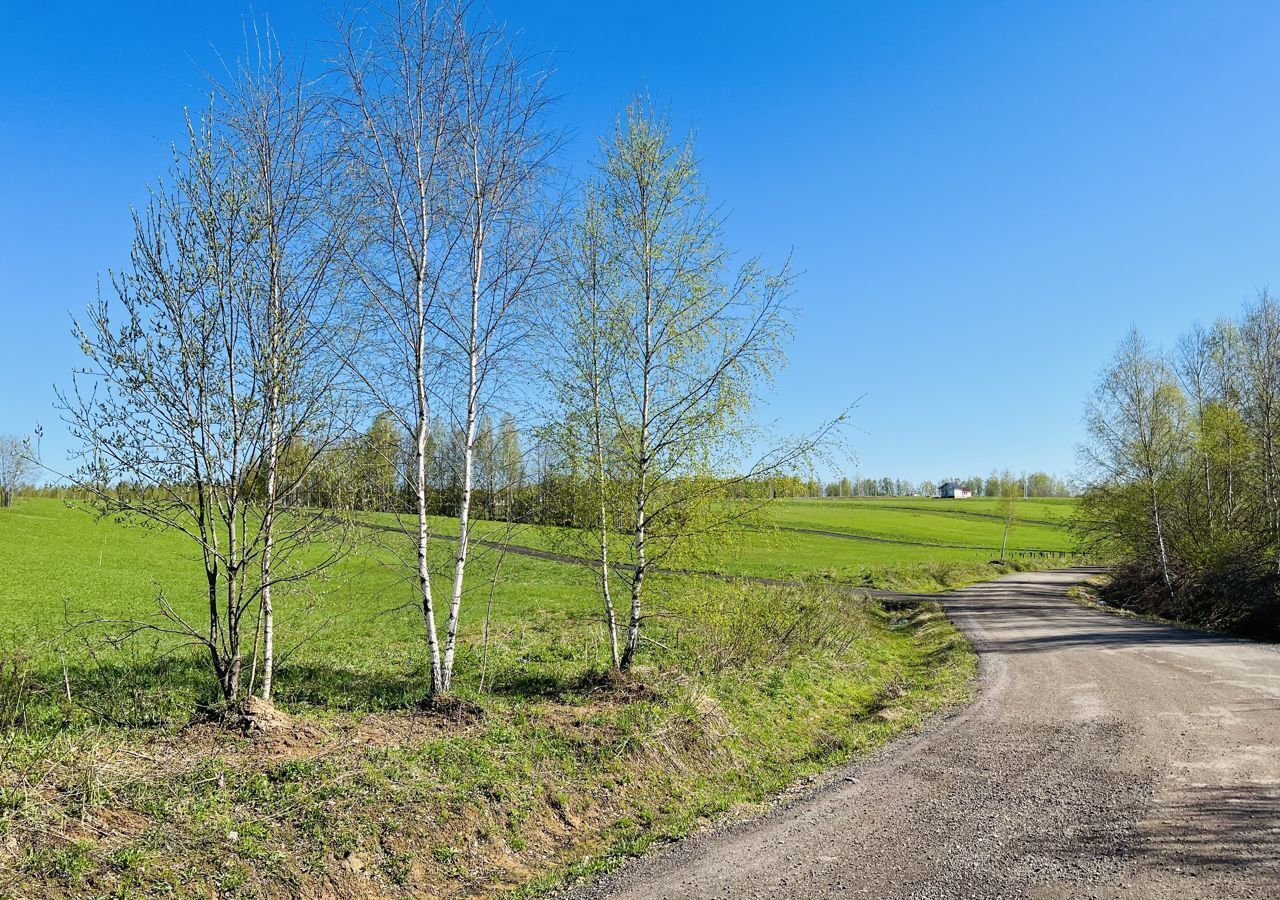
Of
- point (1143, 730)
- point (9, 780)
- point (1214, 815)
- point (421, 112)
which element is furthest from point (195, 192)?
point (1143, 730)

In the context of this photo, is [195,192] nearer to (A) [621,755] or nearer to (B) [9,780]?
(B) [9,780]

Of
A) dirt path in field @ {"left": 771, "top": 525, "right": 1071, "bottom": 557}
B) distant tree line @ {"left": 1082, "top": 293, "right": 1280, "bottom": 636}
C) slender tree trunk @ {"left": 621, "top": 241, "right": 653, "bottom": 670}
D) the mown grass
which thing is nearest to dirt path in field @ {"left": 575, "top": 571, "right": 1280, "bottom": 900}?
slender tree trunk @ {"left": 621, "top": 241, "right": 653, "bottom": 670}

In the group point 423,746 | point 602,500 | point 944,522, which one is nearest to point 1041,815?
point 423,746

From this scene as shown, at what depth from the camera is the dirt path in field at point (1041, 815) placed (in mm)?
6105

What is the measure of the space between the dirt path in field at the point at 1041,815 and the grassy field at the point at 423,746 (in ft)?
3.08

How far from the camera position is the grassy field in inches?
238

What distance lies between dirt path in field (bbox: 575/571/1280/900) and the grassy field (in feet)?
3.08

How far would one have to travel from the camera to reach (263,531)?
902 cm

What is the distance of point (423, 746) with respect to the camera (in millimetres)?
8500

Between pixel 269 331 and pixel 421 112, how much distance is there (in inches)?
166

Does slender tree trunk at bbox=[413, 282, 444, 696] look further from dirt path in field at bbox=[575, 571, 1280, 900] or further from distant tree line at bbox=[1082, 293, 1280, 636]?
distant tree line at bbox=[1082, 293, 1280, 636]

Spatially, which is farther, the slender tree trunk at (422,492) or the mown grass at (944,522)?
the mown grass at (944,522)

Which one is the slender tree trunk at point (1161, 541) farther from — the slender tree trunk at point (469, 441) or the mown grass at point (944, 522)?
the mown grass at point (944, 522)

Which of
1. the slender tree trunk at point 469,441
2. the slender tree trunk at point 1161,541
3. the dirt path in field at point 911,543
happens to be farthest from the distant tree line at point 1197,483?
the dirt path in field at point 911,543
